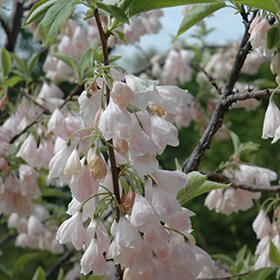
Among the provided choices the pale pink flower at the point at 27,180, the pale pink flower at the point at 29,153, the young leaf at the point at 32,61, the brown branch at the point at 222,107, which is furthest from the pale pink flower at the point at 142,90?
the young leaf at the point at 32,61

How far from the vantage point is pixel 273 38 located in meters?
0.68

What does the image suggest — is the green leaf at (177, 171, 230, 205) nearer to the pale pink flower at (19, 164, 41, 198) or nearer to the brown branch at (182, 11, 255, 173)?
the brown branch at (182, 11, 255, 173)

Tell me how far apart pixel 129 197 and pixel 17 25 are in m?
1.83

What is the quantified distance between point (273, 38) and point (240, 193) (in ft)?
2.82

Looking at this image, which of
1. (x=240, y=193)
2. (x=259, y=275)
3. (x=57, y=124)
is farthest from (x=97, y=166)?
(x=240, y=193)

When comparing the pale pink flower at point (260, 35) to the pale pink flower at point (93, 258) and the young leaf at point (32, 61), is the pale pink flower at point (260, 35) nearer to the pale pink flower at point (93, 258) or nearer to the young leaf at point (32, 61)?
the pale pink flower at point (93, 258)

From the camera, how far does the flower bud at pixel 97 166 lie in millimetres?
566

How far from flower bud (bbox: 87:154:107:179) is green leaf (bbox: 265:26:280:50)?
16.0 inches

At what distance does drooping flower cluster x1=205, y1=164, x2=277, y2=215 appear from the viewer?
141cm

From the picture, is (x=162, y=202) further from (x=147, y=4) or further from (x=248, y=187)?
(x=248, y=187)

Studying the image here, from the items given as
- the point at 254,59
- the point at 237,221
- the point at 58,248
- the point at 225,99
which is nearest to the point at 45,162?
the point at 225,99

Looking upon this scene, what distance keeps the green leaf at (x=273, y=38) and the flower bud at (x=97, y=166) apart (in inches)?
16.0

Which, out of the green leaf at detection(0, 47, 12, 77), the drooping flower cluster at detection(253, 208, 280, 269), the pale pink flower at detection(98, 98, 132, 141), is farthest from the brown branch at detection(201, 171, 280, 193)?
the green leaf at detection(0, 47, 12, 77)

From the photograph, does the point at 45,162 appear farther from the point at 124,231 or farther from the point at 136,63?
the point at 136,63
